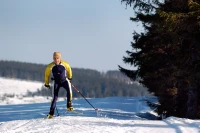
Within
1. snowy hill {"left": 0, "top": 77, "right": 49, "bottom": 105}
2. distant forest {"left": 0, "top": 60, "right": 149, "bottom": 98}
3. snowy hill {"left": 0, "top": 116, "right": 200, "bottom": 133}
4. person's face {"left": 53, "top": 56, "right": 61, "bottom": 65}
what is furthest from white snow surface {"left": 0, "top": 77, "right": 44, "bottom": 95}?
snowy hill {"left": 0, "top": 116, "right": 200, "bottom": 133}

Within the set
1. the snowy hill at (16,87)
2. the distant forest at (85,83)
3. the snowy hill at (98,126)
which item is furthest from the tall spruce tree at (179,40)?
the snowy hill at (16,87)

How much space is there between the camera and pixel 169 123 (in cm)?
882

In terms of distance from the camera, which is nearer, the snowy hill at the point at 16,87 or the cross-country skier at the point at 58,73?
the cross-country skier at the point at 58,73

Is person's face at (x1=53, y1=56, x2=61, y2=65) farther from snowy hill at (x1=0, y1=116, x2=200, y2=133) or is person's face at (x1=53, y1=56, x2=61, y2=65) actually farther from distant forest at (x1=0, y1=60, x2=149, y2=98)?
distant forest at (x1=0, y1=60, x2=149, y2=98)

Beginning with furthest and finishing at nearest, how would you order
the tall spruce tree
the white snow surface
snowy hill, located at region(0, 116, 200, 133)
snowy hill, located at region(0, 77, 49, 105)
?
the white snow surface → snowy hill, located at region(0, 77, 49, 105) → the tall spruce tree → snowy hill, located at region(0, 116, 200, 133)

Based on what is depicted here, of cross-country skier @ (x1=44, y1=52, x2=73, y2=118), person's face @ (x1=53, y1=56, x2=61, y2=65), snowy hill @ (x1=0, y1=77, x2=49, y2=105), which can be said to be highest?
snowy hill @ (x1=0, y1=77, x2=49, y2=105)

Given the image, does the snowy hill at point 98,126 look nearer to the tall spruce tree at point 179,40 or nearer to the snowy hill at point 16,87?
the tall spruce tree at point 179,40

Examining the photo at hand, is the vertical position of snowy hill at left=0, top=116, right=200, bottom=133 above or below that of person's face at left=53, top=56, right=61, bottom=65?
below

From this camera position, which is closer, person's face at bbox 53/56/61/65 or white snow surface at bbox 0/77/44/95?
person's face at bbox 53/56/61/65

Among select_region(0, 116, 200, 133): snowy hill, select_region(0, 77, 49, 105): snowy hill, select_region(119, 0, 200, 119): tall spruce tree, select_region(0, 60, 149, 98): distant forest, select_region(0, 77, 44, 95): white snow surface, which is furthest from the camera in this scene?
select_region(0, 60, 149, 98): distant forest

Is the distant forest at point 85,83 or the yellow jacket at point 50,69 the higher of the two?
the distant forest at point 85,83

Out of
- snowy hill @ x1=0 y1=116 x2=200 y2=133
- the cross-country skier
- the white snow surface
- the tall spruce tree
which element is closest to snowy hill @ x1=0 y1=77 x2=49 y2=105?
the white snow surface

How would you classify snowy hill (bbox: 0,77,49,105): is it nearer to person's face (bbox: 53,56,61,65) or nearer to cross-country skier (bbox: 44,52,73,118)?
cross-country skier (bbox: 44,52,73,118)

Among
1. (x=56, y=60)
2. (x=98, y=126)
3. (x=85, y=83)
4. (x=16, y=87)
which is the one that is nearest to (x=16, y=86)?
(x=16, y=87)
